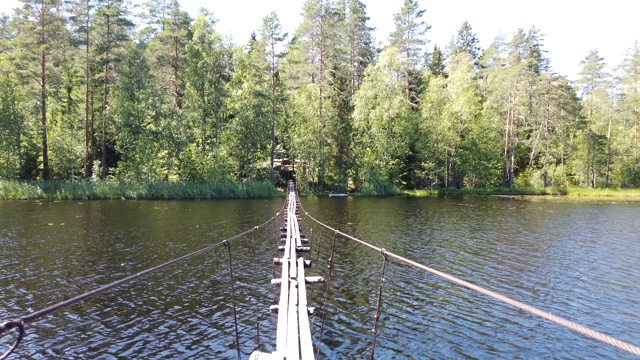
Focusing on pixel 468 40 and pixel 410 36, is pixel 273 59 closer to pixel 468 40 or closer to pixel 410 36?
pixel 410 36

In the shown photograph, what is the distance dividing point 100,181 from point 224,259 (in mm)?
28249

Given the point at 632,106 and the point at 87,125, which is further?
the point at 632,106

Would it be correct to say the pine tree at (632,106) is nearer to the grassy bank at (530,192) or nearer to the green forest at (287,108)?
the green forest at (287,108)

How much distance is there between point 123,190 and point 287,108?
20.2 m

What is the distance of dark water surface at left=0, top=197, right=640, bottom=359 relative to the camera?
8492 millimetres

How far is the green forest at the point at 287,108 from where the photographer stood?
3750cm

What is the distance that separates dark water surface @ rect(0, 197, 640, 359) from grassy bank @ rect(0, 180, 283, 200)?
→ 11381mm

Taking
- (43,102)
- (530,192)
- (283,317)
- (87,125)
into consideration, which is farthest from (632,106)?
(43,102)

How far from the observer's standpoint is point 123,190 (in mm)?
37062

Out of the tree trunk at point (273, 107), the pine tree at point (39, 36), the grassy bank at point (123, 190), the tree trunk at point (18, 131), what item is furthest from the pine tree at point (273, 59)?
the tree trunk at point (18, 131)

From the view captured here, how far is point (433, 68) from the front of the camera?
2200 inches

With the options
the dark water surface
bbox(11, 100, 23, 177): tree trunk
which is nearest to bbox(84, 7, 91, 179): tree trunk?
bbox(11, 100, 23, 177): tree trunk

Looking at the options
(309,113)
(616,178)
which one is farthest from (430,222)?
(616,178)

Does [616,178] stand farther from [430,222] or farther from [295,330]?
[295,330]
